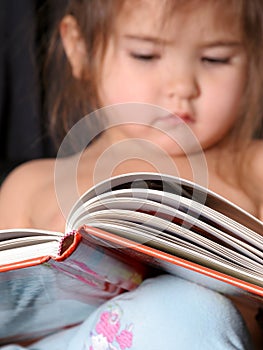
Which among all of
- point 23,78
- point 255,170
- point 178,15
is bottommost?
point 255,170

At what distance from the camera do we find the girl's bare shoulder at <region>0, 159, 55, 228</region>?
1.11m

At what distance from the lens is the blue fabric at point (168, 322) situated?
818mm

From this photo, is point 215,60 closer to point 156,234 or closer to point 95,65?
point 95,65

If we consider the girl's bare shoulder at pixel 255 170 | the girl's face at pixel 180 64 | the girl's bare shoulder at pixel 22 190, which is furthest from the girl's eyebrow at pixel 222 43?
the girl's bare shoulder at pixel 22 190

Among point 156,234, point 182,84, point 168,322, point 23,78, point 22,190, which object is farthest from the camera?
point 23,78

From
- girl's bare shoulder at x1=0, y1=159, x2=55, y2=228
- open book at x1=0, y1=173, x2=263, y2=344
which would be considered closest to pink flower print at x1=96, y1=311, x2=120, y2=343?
open book at x1=0, y1=173, x2=263, y2=344

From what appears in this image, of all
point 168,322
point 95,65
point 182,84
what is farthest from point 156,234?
point 95,65

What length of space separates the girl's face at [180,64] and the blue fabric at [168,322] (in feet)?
0.92

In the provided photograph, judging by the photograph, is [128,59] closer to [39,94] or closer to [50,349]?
[39,94]

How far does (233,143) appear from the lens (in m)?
1.17

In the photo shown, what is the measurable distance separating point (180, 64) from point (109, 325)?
39 centimetres

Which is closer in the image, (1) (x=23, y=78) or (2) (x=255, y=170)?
(2) (x=255, y=170)

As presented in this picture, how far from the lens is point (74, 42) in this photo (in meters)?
1.18

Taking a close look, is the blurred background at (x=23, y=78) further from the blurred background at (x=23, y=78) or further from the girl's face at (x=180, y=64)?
the girl's face at (x=180, y=64)
